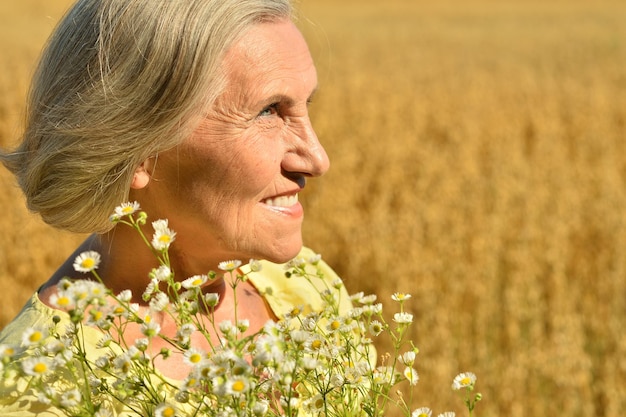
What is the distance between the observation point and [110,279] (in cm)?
165

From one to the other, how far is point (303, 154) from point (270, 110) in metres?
0.10

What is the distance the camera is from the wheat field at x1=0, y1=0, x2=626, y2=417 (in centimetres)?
388

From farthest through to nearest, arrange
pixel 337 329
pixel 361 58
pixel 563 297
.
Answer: pixel 361 58
pixel 563 297
pixel 337 329

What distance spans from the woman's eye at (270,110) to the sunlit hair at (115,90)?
3.9 inches

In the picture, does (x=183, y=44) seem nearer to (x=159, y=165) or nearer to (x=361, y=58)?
(x=159, y=165)

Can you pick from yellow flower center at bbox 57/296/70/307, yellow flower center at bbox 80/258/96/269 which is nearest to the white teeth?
yellow flower center at bbox 80/258/96/269

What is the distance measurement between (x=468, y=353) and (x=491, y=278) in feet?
2.45

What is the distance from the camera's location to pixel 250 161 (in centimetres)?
148

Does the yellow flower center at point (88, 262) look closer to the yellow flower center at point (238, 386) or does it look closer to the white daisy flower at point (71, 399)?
the white daisy flower at point (71, 399)

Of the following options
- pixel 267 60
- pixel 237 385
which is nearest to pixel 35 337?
pixel 237 385

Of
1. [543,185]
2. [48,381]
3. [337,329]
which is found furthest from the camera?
[543,185]

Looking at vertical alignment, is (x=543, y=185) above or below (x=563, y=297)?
above

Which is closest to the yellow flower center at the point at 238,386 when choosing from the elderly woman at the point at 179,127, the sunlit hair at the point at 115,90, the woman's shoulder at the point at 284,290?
the elderly woman at the point at 179,127

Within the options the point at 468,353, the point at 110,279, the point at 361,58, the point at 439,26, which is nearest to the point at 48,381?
the point at 110,279
